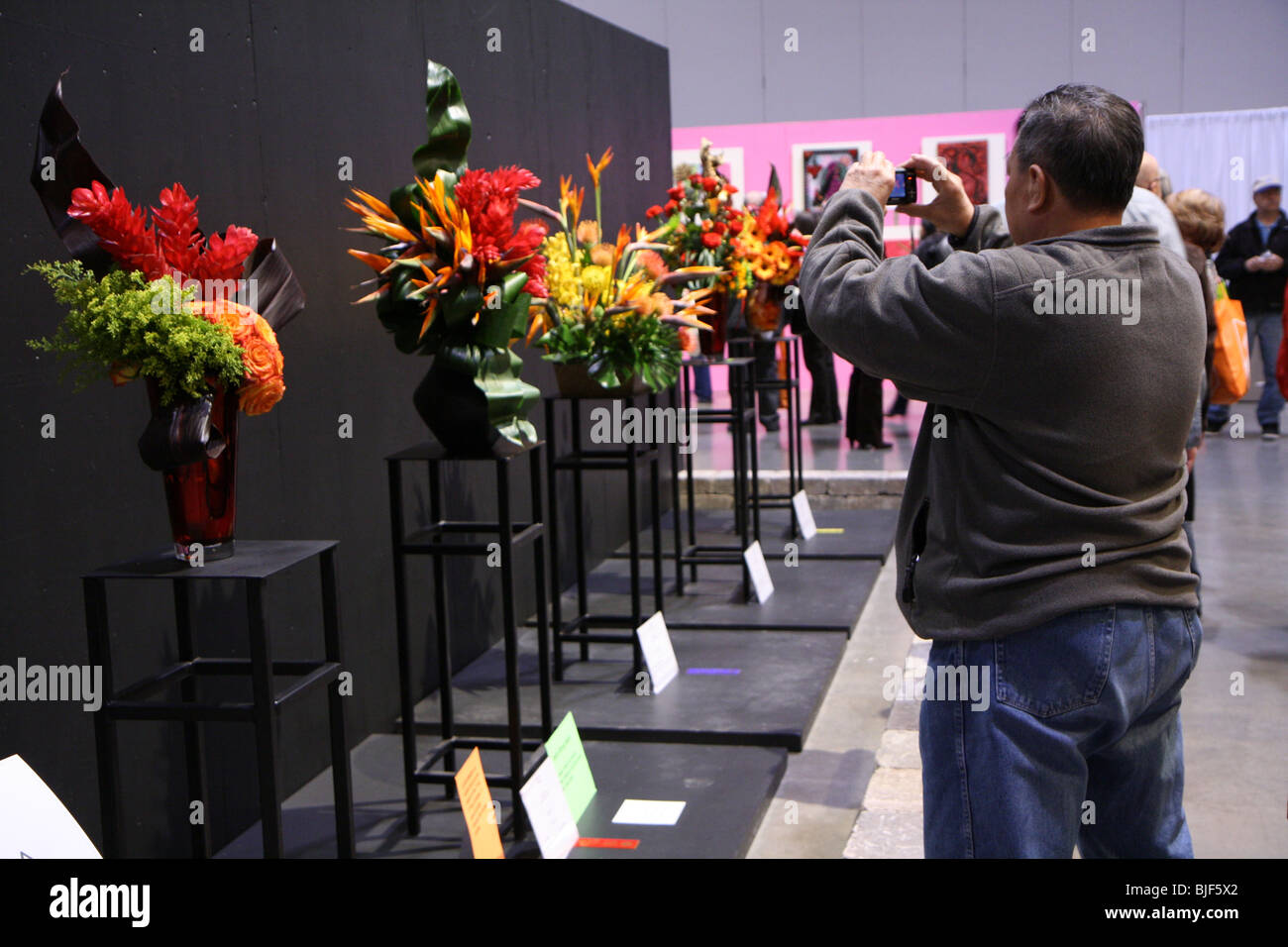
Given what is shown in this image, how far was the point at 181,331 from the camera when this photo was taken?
193 centimetres

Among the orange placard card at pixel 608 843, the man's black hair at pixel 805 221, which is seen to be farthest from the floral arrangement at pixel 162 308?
the man's black hair at pixel 805 221

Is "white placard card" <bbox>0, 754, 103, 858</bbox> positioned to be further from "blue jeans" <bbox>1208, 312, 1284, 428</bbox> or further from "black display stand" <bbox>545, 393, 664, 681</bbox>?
"blue jeans" <bbox>1208, 312, 1284, 428</bbox>

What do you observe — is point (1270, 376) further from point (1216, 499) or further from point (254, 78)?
point (254, 78)

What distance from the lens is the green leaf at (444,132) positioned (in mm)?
2750

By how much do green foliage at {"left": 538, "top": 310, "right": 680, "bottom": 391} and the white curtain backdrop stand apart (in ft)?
24.8

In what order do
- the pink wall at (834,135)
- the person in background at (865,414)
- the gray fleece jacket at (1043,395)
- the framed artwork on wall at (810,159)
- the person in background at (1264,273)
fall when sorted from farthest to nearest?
the framed artwork on wall at (810,159)
the pink wall at (834,135)
the person in background at (1264,273)
the person in background at (865,414)
the gray fleece jacket at (1043,395)

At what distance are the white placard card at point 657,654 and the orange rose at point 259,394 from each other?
6.17 feet

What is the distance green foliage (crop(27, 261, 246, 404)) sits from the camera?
1914 mm

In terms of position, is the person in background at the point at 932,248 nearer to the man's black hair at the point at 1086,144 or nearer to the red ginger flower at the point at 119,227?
the man's black hair at the point at 1086,144

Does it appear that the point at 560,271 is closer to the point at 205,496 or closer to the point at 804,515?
the point at 205,496

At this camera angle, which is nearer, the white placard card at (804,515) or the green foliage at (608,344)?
the green foliage at (608,344)

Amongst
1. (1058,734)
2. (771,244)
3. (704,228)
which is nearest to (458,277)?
(1058,734)

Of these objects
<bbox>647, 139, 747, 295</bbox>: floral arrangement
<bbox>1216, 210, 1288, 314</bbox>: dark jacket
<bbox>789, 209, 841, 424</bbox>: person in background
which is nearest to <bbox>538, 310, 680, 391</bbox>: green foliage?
<bbox>647, 139, 747, 295</bbox>: floral arrangement
